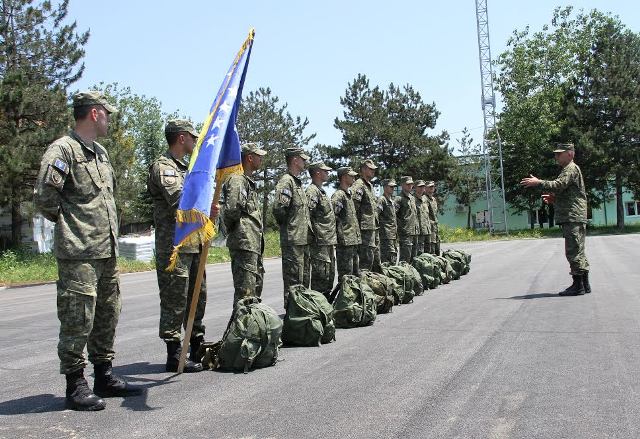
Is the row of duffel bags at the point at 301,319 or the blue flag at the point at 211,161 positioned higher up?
the blue flag at the point at 211,161

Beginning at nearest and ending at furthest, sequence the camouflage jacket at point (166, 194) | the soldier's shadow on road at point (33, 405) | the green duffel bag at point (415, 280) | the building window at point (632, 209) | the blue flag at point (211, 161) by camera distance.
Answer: the soldier's shadow on road at point (33, 405)
the blue flag at point (211, 161)
the camouflage jacket at point (166, 194)
the green duffel bag at point (415, 280)
the building window at point (632, 209)

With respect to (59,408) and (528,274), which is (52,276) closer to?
(528,274)

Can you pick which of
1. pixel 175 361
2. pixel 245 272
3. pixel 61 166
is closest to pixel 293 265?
pixel 245 272

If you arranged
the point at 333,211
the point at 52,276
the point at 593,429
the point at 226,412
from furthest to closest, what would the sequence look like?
the point at 52,276 < the point at 333,211 < the point at 226,412 < the point at 593,429

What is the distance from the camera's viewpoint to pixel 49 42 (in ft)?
93.4

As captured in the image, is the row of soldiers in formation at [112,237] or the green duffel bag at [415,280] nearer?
the row of soldiers in formation at [112,237]

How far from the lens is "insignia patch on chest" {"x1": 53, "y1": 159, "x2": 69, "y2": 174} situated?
→ 4707 millimetres

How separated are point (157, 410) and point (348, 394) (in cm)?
146

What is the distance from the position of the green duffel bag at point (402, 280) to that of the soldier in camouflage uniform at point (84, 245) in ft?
20.1

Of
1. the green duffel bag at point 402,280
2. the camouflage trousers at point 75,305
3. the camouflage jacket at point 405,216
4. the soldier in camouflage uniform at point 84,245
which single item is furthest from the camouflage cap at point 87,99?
the camouflage jacket at point 405,216

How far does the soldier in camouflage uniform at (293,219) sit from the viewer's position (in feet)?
28.5

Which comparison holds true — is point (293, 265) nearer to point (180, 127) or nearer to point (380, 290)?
point (380, 290)

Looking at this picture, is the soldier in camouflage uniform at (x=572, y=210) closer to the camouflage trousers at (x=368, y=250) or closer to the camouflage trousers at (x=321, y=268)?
the camouflage trousers at (x=368, y=250)

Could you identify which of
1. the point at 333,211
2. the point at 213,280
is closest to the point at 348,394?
the point at 333,211
